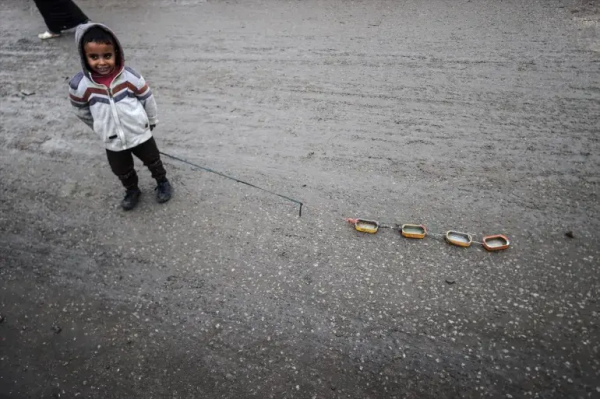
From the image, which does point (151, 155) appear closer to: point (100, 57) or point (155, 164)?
point (155, 164)

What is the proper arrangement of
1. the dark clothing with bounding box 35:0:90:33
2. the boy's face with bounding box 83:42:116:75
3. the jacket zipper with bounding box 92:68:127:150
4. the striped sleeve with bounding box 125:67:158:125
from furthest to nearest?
the dark clothing with bounding box 35:0:90:33 → the striped sleeve with bounding box 125:67:158:125 → the jacket zipper with bounding box 92:68:127:150 → the boy's face with bounding box 83:42:116:75

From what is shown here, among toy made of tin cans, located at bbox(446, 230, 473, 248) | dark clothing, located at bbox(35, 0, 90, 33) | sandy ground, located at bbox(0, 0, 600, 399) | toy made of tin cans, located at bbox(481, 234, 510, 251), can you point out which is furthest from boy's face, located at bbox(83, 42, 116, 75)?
dark clothing, located at bbox(35, 0, 90, 33)

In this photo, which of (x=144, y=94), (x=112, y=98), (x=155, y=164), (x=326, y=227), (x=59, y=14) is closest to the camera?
(x=112, y=98)

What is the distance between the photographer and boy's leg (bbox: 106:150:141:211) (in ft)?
10.2

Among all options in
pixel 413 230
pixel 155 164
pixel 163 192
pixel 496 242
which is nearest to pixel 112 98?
pixel 155 164

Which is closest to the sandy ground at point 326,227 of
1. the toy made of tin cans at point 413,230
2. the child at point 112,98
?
the toy made of tin cans at point 413,230

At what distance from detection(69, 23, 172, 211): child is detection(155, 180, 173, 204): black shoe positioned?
14.4 inches

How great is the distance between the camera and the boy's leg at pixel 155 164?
3.16 m

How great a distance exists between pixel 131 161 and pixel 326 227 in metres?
1.90

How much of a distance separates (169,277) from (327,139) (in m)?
2.21

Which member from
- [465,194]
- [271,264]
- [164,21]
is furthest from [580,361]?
[164,21]

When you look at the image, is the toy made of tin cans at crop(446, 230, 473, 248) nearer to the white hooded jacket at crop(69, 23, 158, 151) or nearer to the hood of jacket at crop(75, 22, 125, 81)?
the white hooded jacket at crop(69, 23, 158, 151)

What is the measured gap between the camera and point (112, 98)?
274 centimetres

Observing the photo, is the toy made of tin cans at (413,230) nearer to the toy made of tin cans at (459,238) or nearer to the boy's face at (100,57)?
the toy made of tin cans at (459,238)
